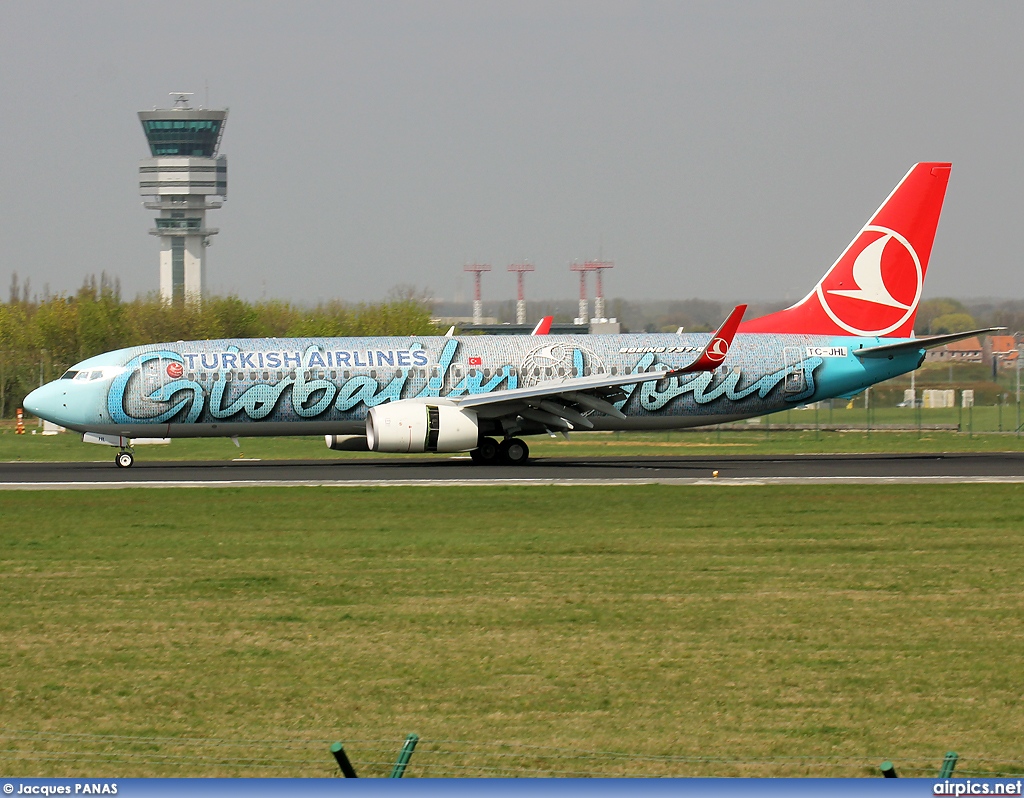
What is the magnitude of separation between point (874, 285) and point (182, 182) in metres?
129

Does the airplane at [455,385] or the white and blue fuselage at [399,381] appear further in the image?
the white and blue fuselage at [399,381]

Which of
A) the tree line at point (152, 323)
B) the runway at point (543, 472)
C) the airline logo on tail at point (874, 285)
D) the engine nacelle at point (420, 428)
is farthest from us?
the tree line at point (152, 323)

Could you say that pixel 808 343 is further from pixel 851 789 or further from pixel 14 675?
pixel 851 789

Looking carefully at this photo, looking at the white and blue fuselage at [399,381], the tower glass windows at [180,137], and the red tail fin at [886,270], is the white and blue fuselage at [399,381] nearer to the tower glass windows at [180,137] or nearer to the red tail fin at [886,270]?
the red tail fin at [886,270]

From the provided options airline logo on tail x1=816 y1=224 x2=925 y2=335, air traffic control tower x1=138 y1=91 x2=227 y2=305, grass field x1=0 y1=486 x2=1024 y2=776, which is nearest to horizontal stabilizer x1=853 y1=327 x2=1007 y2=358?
airline logo on tail x1=816 y1=224 x2=925 y2=335

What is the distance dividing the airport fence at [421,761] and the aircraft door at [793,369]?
1113 inches

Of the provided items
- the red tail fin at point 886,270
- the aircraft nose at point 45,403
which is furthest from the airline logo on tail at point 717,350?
the aircraft nose at point 45,403

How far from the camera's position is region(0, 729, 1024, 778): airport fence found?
27.5 ft

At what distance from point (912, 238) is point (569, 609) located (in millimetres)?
28841

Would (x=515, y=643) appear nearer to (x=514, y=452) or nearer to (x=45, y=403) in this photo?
(x=514, y=452)

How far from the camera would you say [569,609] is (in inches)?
561

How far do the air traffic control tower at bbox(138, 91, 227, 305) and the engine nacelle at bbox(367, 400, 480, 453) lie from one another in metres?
127

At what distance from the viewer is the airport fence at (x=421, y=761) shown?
27.5 ft

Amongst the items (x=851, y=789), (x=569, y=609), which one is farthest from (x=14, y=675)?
(x=851, y=789)
